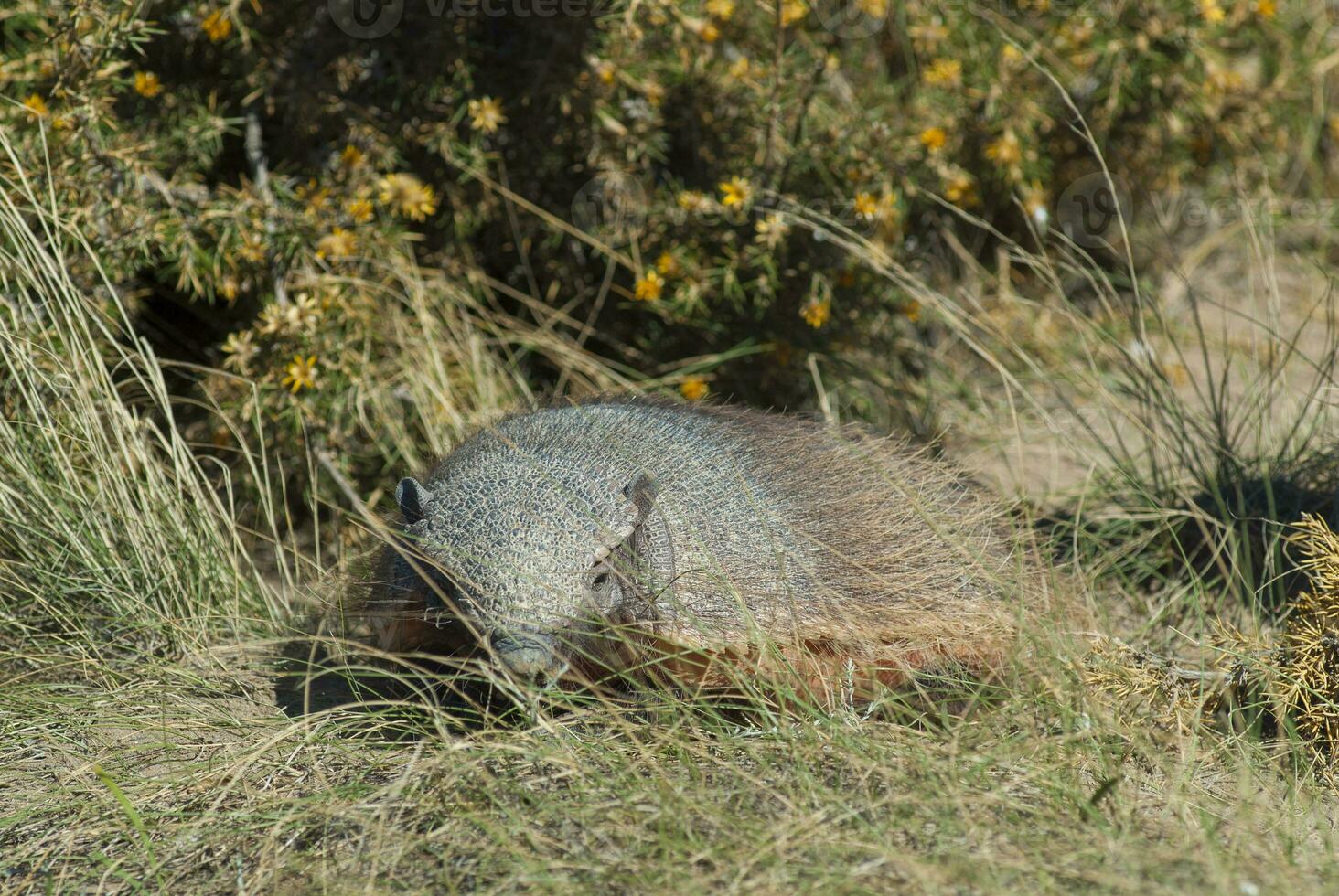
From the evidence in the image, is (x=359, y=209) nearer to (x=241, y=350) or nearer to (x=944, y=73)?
(x=241, y=350)

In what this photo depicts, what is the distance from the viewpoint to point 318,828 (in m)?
2.66

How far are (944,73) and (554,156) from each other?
1733mm

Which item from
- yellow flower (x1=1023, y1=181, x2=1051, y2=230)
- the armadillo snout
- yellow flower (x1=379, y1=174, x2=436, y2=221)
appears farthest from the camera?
yellow flower (x1=1023, y1=181, x2=1051, y2=230)

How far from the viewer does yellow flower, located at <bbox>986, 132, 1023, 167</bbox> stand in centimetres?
541

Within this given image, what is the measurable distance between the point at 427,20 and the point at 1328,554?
3.61 meters

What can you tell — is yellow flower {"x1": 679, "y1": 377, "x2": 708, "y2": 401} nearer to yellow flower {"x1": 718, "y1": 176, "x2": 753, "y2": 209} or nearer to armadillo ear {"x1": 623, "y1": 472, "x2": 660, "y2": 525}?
yellow flower {"x1": 718, "y1": 176, "x2": 753, "y2": 209}

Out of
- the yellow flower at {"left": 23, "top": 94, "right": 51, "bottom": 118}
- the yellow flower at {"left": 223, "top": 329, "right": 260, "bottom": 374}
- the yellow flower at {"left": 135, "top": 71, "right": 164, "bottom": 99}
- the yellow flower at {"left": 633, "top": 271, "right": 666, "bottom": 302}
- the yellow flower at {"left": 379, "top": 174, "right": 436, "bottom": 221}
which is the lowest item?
the yellow flower at {"left": 223, "top": 329, "right": 260, "bottom": 374}

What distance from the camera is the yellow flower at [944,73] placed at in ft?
17.6

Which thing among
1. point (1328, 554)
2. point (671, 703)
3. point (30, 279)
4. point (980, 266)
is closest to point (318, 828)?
point (671, 703)

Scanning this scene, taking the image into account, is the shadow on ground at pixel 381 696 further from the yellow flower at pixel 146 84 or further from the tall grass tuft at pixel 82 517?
the yellow flower at pixel 146 84

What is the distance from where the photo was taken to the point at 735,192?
188 inches

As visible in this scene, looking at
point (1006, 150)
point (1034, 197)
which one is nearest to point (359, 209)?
point (1006, 150)

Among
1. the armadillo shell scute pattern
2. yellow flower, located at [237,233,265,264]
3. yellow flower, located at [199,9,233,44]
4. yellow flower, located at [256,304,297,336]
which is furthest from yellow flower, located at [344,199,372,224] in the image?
the armadillo shell scute pattern

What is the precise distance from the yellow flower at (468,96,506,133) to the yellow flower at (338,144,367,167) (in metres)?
0.44
